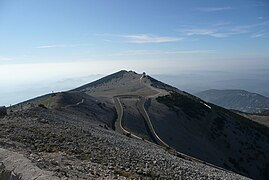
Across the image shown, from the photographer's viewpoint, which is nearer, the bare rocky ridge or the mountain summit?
the bare rocky ridge

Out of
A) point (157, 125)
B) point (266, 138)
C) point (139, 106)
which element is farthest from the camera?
point (266, 138)

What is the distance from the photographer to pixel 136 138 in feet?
159

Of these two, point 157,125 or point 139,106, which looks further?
point 139,106

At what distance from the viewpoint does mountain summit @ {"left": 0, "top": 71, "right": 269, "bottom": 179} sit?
23.7 metres

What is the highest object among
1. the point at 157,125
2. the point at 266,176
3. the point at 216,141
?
the point at 157,125

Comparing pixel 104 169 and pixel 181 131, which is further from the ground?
pixel 104 169

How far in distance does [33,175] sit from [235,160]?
178ft

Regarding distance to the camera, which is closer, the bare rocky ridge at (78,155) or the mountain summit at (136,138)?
the bare rocky ridge at (78,155)

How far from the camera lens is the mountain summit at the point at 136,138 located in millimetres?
23719

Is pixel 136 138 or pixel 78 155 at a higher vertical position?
pixel 78 155

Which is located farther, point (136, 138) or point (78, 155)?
point (136, 138)

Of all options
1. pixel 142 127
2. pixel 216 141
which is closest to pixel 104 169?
pixel 142 127

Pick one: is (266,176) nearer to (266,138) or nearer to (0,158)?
(266,138)

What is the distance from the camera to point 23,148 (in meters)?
23.7
